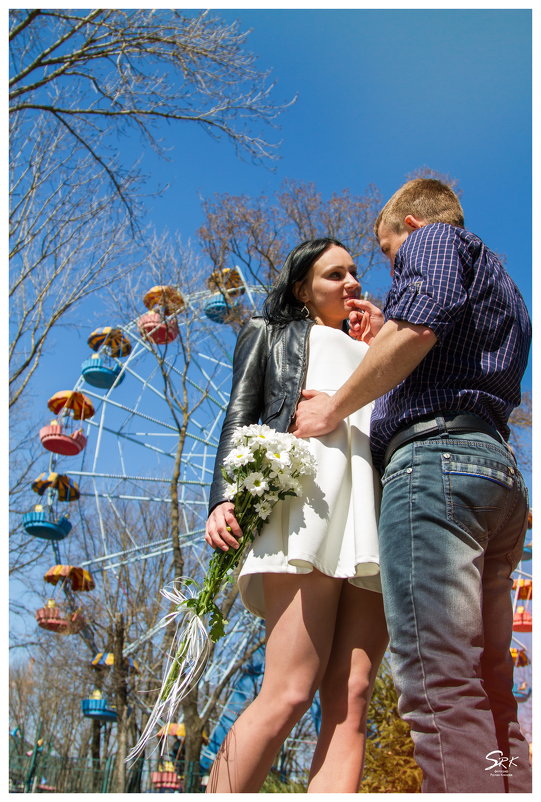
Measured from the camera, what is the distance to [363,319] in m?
2.25

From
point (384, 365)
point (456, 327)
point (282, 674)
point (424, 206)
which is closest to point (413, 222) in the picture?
point (424, 206)

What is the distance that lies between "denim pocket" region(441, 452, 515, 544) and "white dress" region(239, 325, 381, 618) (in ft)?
1.03

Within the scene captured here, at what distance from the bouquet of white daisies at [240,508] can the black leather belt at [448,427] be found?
0.31 metres

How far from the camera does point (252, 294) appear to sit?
12.6 metres

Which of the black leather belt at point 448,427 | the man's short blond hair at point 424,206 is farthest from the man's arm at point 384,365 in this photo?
the man's short blond hair at point 424,206

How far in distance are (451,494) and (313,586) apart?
18.9 inches

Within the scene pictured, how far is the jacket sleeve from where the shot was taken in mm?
2026

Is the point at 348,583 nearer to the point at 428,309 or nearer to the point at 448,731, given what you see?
the point at 448,731

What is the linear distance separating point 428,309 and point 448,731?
0.87m

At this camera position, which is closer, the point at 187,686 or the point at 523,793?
the point at 523,793

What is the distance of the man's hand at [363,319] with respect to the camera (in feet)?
7.30

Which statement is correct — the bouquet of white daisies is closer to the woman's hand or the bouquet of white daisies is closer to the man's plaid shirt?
the woman's hand

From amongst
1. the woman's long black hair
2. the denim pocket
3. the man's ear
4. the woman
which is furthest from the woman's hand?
the man's ear
